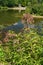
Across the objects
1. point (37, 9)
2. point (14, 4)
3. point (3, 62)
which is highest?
point (3, 62)

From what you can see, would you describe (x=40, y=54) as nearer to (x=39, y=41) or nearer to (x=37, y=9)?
(x=39, y=41)

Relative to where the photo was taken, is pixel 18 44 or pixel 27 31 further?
pixel 27 31

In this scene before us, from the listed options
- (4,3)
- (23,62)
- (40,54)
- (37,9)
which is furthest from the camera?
(4,3)

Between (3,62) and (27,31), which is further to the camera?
(27,31)

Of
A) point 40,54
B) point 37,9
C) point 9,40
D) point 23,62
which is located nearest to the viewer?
point 23,62

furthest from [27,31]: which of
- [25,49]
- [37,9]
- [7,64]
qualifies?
[37,9]

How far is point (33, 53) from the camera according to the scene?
14633 mm

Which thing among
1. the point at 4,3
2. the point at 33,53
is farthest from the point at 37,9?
the point at 33,53

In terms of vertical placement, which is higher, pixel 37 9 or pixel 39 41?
pixel 39 41

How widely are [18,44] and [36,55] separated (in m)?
1.49

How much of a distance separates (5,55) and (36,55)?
215cm

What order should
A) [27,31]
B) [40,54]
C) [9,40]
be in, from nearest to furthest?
[40,54] → [9,40] → [27,31]

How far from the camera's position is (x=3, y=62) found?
14734 mm

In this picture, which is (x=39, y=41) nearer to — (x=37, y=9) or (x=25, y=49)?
(x=25, y=49)
